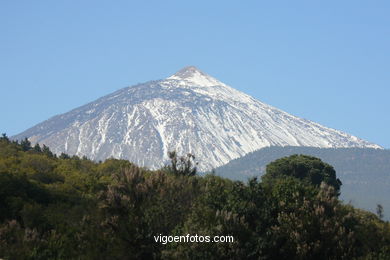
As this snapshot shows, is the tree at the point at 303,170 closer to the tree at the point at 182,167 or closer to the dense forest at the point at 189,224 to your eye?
the tree at the point at 182,167

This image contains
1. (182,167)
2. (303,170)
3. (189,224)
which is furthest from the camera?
(303,170)

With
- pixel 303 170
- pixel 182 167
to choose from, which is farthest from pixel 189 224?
pixel 303 170

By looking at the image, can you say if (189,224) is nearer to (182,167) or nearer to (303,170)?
(182,167)

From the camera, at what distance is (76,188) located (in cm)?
10850

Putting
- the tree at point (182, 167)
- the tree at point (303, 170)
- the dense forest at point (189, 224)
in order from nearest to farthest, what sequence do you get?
the dense forest at point (189, 224), the tree at point (182, 167), the tree at point (303, 170)

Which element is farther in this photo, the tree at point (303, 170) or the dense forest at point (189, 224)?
the tree at point (303, 170)

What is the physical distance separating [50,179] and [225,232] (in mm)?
61331

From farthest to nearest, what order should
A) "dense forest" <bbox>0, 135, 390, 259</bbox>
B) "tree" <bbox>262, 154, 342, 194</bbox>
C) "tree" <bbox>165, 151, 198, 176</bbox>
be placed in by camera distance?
1. "tree" <bbox>262, 154, 342, 194</bbox>
2. "tree" <bbox>165, 151, 198, 176</bbox>
3. "dense forest" <bbox>0, 135, 390, 259</bbox>

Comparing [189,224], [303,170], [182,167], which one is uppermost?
[303,170]

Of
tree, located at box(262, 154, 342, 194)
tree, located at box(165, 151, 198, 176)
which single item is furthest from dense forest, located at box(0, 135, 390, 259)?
tree, located at box(262, 154, 342, 194)

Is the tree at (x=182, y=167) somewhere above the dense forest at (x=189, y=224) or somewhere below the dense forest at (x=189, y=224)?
above

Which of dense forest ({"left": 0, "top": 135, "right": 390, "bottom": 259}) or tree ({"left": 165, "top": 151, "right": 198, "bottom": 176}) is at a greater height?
tree ({"left": 165, "top": 151, "right": 198, "bottom": 176})

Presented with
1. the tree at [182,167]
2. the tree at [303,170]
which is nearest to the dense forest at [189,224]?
the tree at [182,167]

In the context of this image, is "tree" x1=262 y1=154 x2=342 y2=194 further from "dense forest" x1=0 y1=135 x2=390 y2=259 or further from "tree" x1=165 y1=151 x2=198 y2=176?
"dense forest" x1=0 y1=135 x2=390 y2=259
